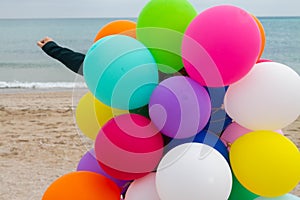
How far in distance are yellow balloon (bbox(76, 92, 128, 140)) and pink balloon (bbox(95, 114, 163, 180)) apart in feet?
0.56

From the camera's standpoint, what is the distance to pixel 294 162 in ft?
6.00

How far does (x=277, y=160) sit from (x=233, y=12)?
22.8 inches

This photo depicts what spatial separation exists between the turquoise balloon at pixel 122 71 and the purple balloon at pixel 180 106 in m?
0.06

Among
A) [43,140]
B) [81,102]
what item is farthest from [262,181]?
[43,140]

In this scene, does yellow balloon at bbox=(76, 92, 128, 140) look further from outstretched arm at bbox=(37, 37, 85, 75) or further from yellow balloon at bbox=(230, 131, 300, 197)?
yellow balloon at bbox=(230, 131, 300, 197)

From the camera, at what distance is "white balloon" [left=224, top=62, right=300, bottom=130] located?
1854 mm

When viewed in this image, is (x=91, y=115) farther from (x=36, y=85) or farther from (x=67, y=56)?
(x=36, y=85)

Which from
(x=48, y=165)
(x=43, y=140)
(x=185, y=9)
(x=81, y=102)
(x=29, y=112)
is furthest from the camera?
(x=29, y=112)

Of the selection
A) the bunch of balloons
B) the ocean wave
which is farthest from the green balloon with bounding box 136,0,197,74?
the ocean wave

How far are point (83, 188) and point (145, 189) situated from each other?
27 cm

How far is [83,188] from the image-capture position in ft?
6.42

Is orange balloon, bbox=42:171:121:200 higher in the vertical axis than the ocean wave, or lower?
higher

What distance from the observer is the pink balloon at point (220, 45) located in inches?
68.1

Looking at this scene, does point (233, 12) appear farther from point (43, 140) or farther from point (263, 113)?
point (43, 140)
